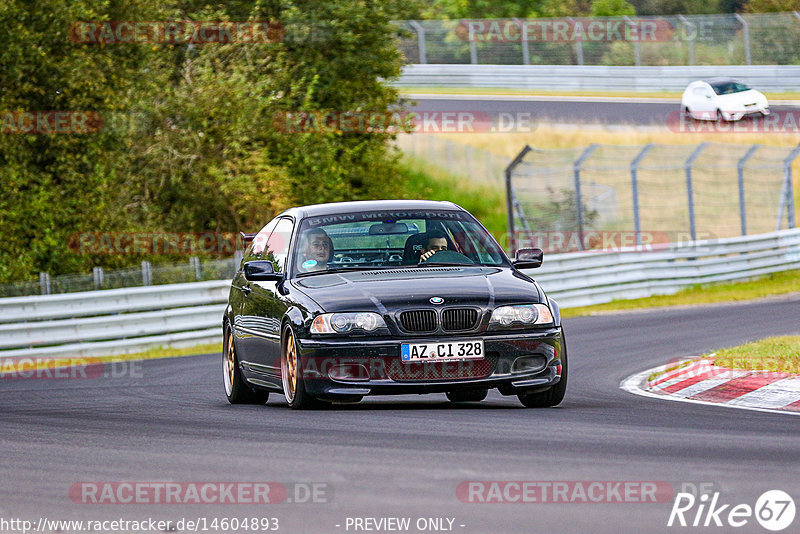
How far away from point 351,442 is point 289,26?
85.8ft

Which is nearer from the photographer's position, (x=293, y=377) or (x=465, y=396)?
(x=293, y=377)

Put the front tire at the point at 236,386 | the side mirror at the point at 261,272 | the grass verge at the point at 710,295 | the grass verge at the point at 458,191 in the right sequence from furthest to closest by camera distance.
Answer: the grass verge at the point at 458,191, the grass verge at the point at 710,295, the front tire at the point at 236,386, the side mirror at the point at 261,272

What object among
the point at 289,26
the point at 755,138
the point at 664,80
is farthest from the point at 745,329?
the point at 664,80

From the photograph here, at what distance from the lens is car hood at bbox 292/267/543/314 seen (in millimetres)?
9805

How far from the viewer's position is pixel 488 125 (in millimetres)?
43062

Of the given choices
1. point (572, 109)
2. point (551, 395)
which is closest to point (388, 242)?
point (551, 395)

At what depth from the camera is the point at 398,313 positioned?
973 cm

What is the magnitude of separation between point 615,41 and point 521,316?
3712 centimetres

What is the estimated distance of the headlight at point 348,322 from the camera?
972cm

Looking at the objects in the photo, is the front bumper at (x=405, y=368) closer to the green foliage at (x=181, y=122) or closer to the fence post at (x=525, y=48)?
the green foliage at (x=181, y=122)

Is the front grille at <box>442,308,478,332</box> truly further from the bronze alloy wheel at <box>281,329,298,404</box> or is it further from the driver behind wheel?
the driver behind wheel

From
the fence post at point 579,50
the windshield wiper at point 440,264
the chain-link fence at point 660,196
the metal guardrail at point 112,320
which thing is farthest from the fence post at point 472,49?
the windshield wiper at point 440,264

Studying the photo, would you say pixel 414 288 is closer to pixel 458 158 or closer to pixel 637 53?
pixel 458 158

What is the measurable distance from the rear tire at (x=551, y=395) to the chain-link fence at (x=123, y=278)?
39.0 ft
